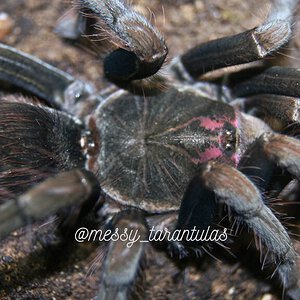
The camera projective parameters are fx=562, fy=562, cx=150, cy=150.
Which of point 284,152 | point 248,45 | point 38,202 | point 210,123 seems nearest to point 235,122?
point 210,123

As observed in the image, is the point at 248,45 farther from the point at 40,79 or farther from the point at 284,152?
the point at 40,79

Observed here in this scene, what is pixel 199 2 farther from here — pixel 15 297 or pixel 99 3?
pixel 15 297

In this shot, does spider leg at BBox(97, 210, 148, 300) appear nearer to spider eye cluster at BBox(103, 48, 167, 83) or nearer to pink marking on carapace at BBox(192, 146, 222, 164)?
pink marking on carapace at BBox(192, 146, 222, 164)

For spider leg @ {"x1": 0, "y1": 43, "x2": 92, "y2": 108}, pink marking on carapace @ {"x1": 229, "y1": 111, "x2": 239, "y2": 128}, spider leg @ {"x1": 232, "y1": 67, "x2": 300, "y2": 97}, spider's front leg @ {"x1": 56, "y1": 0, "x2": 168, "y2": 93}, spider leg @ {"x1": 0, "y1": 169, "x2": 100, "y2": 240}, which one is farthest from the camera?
spider leg @ {"x1": 0, "y1": 43, "x2": 92, "y2": 108}

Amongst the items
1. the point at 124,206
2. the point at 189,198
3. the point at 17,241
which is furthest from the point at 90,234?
the point at 189,198

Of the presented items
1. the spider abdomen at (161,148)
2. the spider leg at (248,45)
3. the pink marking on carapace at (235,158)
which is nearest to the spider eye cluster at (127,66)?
the spider abdomen at (161,148)

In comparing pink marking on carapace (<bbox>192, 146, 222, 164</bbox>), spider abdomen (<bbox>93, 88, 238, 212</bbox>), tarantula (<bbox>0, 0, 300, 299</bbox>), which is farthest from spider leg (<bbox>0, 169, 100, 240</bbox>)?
pink marking on carapace (<bbox>192, 146, 222, 164</bbox>)

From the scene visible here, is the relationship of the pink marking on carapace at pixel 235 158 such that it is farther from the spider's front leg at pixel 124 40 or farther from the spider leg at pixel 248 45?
the spider's front leg at pixel 124 40

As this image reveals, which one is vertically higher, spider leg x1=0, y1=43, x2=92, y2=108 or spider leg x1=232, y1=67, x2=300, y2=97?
spider leg x1=232, y1=67, x2=300, y2=97
